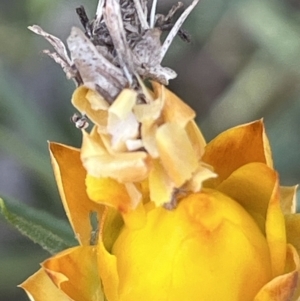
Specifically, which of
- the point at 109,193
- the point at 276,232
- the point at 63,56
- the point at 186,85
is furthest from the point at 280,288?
the point at 186,85

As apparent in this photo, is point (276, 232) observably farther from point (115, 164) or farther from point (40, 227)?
point (40, 227)

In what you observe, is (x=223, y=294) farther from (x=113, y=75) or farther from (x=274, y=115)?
(x=274, y=115)

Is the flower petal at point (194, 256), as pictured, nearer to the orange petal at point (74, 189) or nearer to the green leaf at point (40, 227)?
the orange petal at point (74, 189)

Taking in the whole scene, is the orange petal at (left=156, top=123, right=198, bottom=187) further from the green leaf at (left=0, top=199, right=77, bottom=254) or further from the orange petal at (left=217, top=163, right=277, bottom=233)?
the green leaf at (left=0, top=199, right=77, bottom=254)

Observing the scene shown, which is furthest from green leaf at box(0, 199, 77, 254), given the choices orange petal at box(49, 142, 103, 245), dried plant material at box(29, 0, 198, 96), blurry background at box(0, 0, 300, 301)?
blurry background at box(0, 0, 300, 301)

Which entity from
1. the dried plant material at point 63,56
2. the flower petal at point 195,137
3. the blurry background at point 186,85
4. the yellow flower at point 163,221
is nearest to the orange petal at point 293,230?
the yellow flower at point 163,221

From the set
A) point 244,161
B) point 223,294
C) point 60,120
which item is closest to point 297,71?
point 60,120

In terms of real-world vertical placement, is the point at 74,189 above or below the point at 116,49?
below
